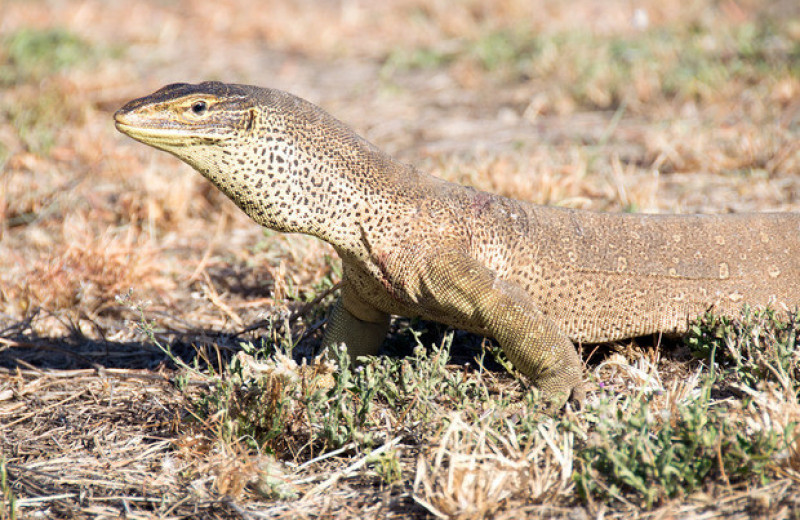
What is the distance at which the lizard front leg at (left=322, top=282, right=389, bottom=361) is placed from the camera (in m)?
3.96

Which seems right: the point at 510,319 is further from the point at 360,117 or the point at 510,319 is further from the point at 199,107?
the point at 360,117

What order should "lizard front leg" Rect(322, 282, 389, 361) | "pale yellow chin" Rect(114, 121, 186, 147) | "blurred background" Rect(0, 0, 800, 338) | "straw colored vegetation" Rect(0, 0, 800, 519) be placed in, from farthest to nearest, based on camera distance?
1. "blurred background" Rect(0, 0, 800, 338)
2. "lizard front leg" Rect(322, 282, 389, 361)
3. "pale yellow chin" Rect(114, 121, 186, 147)
4. "straw colored vegetation" Rect(0, 0, 800, 519)

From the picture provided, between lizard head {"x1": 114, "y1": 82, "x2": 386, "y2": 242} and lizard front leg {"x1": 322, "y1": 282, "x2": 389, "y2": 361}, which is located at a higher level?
lizard head {"x1": 114, "y1": 82, "x2": 386, "y2": 242}

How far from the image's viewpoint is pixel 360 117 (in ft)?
26.6

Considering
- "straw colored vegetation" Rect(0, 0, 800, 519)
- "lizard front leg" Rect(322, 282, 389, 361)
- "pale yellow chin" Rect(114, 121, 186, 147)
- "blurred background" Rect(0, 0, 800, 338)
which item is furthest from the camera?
"blurred background" Rect(0, 0, 800, 338)

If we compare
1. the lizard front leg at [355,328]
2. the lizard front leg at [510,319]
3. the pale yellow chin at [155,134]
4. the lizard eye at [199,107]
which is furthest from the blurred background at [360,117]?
the lizard front leg at [510,319]

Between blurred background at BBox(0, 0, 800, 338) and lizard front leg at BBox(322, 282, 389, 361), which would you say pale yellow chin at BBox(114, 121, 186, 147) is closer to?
Result: blurred background at BBox(0, 0, 800, 338)

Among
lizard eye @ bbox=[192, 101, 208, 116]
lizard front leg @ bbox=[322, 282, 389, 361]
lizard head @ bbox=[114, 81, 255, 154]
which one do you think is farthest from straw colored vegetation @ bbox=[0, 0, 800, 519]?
lizard eye @ bbox=[192, 101, 208, 116]

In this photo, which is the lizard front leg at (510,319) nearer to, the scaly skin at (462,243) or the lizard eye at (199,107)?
the scaly skin at (462,243)

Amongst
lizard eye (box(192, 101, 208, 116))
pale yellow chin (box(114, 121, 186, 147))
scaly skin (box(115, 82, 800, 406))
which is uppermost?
lizard eye (box(192, 101, 208, 116))

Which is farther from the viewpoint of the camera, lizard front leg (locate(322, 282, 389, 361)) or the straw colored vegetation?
lizard front leg (locate(322, 282, 389, 361))

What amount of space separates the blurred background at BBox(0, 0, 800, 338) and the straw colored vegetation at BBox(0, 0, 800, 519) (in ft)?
0.11

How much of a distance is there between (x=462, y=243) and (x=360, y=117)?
15.6 feet

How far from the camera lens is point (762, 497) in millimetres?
2588
